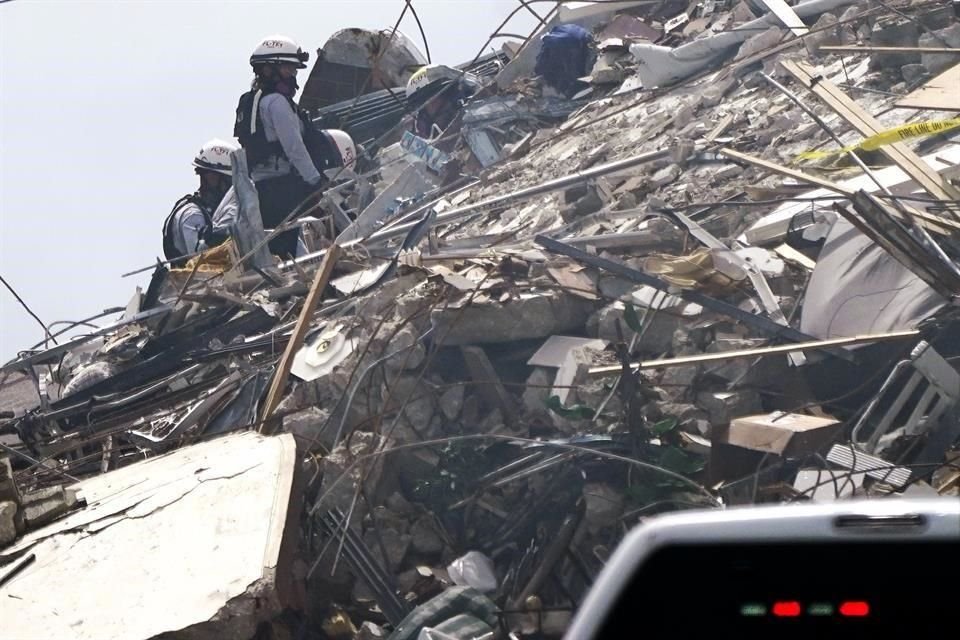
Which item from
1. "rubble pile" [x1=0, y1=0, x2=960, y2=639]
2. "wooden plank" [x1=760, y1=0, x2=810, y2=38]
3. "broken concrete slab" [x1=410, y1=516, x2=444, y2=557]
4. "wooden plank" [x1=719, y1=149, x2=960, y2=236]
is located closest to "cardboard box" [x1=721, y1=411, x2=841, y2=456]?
"rubble pile" [x1=0, y1=0, x2=960, y2=639]

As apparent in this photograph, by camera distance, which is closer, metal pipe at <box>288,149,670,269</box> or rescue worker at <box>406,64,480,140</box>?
metal pipe at <box>288,149,670,269</box>

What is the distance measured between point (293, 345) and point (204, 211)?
4.79 m

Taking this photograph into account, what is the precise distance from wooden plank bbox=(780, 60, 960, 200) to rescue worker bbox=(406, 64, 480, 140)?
6515 millimetres

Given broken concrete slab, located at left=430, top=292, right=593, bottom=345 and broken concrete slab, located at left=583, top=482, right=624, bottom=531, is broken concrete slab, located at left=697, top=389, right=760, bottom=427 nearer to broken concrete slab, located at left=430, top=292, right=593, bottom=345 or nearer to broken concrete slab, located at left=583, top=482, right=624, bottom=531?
broken concrete slab, located at left=583, top=482, right=624, bottom=531

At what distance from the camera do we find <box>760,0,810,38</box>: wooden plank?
11.1m

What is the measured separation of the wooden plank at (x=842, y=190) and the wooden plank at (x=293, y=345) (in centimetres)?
261

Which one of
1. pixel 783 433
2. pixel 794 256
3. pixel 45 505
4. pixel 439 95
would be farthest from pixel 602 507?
pixel 439 95

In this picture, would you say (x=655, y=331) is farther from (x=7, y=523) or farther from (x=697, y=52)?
(x=697, y=52)

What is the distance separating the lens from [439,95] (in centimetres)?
1574

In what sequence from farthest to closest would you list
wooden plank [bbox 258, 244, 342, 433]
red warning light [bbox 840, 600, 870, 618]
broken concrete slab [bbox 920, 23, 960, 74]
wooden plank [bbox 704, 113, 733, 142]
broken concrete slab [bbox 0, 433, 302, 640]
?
1. wooden plank [bbox 704, 113, 733, 142]
2. broken concrete slab [bbox 920, 23, 960, 74]
3. wooden plank [bbox 258, 244, 342, 433]
4. broken concrete slab [bbox 0, 433, 302, 640]
5. red warning light [bbox 840, 600, 870, 618]

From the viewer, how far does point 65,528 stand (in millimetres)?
6598

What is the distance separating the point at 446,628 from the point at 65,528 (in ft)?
7.30

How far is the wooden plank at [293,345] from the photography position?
754cm

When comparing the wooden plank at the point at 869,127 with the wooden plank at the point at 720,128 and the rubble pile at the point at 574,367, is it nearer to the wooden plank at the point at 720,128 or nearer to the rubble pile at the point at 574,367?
the rubble pile at the point at 574,367
